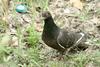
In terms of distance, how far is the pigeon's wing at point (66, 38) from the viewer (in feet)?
18.5

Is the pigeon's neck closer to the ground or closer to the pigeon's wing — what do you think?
the pigeon's wing

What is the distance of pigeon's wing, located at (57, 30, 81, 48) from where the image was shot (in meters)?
5.64

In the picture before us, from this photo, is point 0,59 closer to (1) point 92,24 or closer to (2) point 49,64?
(2) point 49,64

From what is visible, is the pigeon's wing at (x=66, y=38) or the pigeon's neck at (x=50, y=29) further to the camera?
the pigeon's wing at (x=66, y=38)

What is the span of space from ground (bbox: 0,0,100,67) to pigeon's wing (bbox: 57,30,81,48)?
0.67 ft

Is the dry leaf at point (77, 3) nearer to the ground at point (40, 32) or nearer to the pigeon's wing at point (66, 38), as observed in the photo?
the ground at point (40, 32)

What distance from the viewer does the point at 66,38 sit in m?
5.70

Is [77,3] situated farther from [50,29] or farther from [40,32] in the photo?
[50,29]

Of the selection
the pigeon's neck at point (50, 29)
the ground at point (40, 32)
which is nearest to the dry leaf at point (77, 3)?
the ground at point (40, 32)

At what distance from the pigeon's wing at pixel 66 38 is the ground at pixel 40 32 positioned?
20 cm

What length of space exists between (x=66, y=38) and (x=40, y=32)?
0.68 metres

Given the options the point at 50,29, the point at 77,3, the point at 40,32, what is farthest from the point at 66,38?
the point at 77,3

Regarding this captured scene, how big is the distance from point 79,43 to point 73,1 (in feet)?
4.34

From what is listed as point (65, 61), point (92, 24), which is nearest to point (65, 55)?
point (65, 61)
